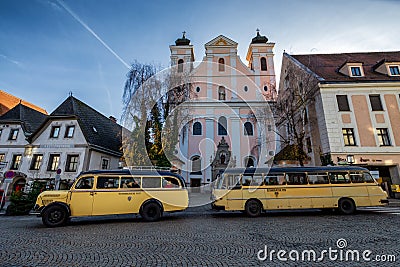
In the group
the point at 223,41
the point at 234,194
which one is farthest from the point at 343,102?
the point at 223,41

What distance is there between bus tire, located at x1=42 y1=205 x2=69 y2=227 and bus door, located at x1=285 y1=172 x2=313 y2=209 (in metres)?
9.86

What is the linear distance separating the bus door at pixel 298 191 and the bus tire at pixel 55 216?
986 cm

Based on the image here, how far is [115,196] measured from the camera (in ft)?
29.8

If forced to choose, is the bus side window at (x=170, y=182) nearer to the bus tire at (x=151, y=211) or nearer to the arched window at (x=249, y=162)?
the bus tire at (x=151, y=211)

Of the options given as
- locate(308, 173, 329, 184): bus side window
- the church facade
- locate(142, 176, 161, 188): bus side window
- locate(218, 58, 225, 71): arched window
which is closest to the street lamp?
locate(308, 173, 329, 184): bus side window

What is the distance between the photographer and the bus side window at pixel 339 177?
10.8 m

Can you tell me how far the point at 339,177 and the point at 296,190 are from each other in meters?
2.42

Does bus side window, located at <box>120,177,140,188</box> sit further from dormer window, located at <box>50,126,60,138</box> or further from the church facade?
the church facade

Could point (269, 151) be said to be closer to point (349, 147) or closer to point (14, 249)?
point (349, 147)

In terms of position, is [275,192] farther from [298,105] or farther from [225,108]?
[225,108]

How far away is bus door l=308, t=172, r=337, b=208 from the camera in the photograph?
10.5 m

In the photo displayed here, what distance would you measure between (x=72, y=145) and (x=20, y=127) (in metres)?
6.91

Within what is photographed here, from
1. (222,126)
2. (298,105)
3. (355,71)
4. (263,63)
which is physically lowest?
(298,105)

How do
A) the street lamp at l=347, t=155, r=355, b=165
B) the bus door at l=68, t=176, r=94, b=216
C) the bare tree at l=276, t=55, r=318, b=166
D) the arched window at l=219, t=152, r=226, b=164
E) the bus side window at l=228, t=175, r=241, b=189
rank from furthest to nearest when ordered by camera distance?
1. the arched window at l=219, t=152, r=226, b=164
2. the bare tree at l=276, t=55, r=318, b=166
3. the street lamp at l=347, t=155, r=355, b=165
4. the bus side window at l=228, t=175, r=241, b=189
5. the bus door at l=68, t=176, r=94, b=216
